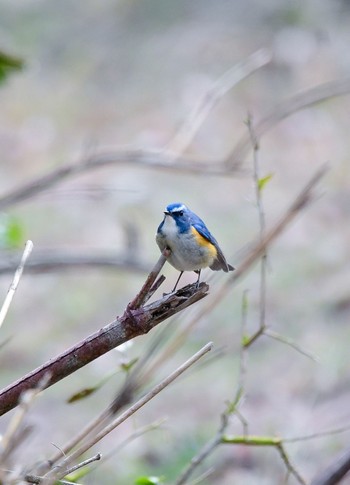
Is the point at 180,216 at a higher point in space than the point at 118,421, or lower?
higher

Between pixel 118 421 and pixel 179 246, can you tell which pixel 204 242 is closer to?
pixel 179 246

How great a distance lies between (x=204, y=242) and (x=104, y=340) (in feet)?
1.08

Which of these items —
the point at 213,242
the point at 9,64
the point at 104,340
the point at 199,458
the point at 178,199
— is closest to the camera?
the point at 104,340

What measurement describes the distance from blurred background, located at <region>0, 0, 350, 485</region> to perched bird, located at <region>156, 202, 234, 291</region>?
62 centimetres

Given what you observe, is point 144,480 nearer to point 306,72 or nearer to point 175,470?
point 175,470

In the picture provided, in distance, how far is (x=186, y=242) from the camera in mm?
1485

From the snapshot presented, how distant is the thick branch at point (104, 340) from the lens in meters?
1.28

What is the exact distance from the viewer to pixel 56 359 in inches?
50.7

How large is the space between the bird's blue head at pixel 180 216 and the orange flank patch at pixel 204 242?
2cm

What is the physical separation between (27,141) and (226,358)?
290cm

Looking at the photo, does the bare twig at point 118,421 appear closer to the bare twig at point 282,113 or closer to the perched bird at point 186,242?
the perched bird at point 186,242

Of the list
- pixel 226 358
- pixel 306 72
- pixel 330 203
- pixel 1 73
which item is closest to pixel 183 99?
pixel 306 72

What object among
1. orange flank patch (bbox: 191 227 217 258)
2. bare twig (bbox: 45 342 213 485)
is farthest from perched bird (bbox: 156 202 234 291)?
bare twig (bbox: 45 342 213 485)

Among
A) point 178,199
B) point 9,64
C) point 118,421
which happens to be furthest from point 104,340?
point 178,199
